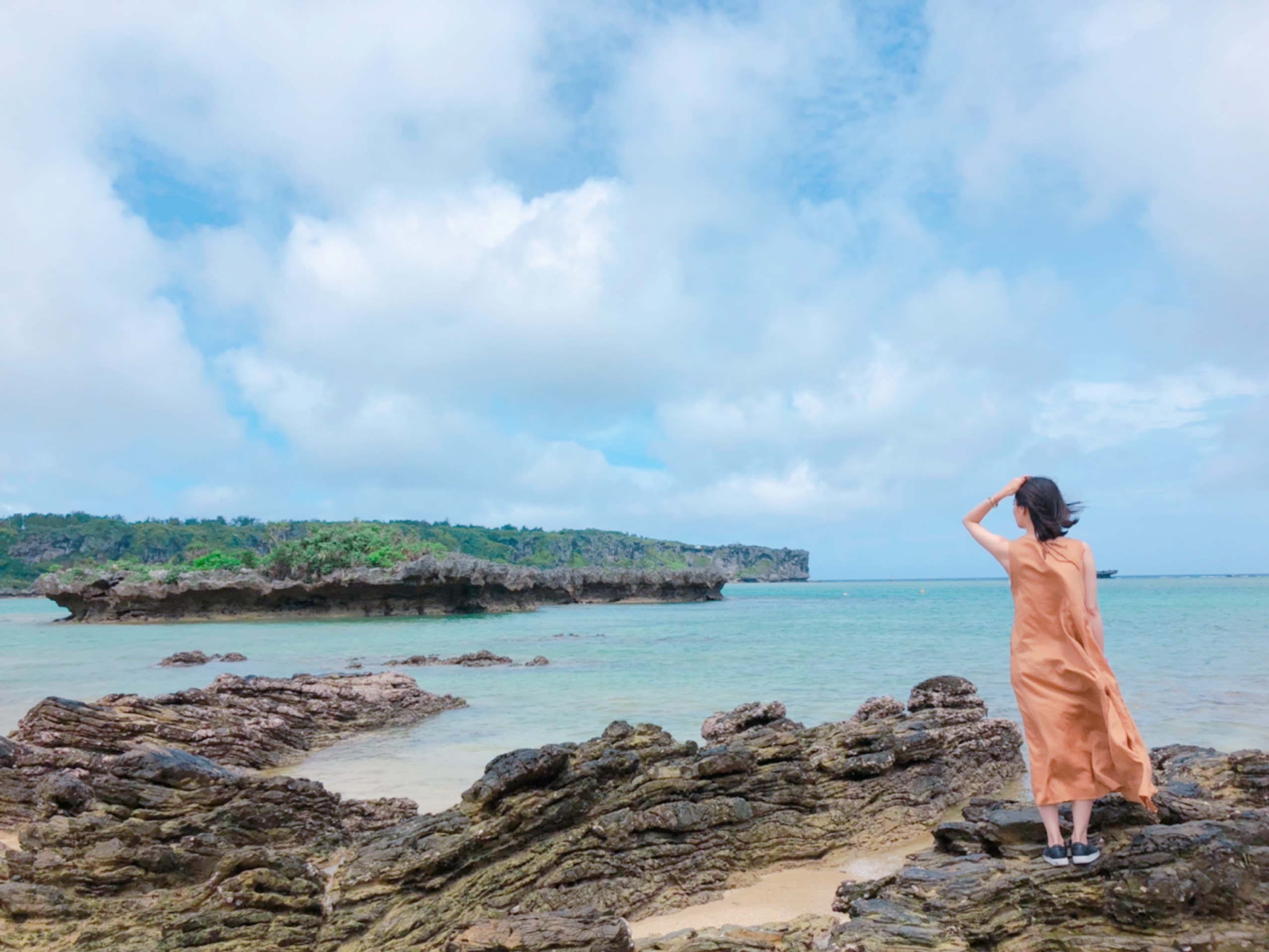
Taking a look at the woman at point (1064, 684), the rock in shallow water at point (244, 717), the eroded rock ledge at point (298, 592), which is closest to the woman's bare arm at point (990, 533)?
the woman at point (1064, 684)

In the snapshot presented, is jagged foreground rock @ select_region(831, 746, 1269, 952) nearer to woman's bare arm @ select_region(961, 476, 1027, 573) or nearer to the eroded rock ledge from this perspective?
woman's bare arm @ select_region(961, 476, 1027, 573)

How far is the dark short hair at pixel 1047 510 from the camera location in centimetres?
444

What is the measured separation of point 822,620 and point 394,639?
2418 cm

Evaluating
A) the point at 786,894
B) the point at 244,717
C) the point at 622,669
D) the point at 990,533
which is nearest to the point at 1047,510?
the point at 990,533

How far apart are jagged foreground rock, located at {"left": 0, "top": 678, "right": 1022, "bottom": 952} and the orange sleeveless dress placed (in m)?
2.62

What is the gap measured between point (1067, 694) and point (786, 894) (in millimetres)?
2998

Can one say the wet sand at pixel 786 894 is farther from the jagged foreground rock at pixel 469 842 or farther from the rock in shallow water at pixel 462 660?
the rock in shallow water at pixel 462 660

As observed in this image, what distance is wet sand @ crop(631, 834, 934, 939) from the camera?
226 inches

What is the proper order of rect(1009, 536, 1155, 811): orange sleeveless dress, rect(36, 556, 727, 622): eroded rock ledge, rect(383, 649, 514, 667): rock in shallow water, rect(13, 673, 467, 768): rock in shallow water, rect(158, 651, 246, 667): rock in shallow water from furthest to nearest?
rect(36, 556, 727, 622): eroded rock ledge → rect(383, 649, 514, 667): rock in shallow water → rect(158, 651, 246, 667): rock in shallow water → rect(13, 673, 467, 768): rock in shallow water → rect(1009, 536, 1155, 811): orange sleeveless dress

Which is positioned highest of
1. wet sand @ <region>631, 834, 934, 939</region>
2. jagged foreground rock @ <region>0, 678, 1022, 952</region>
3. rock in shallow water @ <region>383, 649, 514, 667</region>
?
jagged foreground rock @ <region>0, 678, 1022, 952</region>

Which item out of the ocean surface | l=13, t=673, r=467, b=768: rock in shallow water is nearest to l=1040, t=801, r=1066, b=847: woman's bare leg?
the ocean surface

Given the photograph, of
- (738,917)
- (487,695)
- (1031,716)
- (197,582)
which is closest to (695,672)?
(487,695)

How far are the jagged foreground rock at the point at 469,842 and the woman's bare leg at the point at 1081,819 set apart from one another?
2.58 meters

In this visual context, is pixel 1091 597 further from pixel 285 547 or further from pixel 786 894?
pixel 285 547
